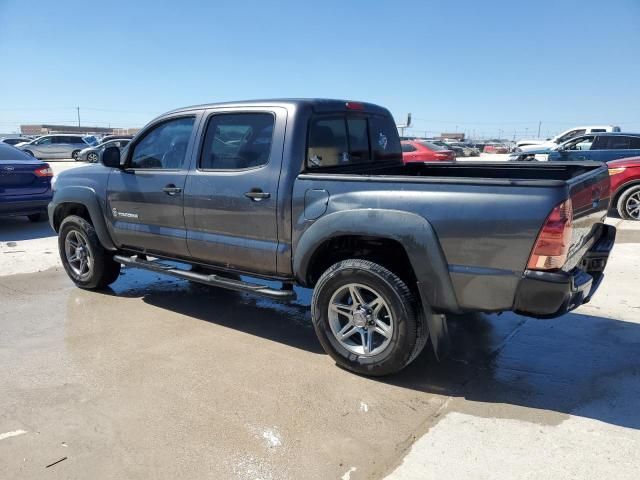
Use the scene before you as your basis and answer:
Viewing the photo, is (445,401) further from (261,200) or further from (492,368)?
(261,200)

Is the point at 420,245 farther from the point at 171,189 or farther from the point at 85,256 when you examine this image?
the point at 85,256

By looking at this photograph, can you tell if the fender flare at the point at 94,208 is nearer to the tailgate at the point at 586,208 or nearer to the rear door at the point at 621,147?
the tailgate at the point at 586,208

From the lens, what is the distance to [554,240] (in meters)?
2.88

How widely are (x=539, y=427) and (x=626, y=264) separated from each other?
179 inches

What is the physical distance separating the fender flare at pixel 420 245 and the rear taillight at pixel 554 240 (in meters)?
0.53

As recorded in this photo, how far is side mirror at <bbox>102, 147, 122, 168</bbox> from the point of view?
16.6 ft

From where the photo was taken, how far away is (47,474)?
8.67ft

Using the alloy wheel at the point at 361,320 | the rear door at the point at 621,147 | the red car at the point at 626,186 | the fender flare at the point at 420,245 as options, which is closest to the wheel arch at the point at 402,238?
the fender flare at the point at 420,245

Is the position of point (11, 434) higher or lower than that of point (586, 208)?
lower

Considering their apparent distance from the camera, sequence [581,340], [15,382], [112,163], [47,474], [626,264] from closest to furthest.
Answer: [47,474] < [15,382] < [581,340] < [112,163] < [626,264]

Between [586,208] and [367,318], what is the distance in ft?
5.22

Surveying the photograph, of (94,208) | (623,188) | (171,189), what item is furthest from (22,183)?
(623,188)

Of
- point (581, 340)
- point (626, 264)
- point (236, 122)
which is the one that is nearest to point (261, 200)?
point (236, 122)

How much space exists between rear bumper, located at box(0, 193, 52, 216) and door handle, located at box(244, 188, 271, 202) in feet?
21.5
